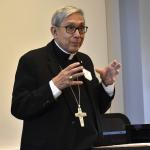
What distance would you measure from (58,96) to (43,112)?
10cm

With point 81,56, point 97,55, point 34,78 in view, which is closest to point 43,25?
point 97,55

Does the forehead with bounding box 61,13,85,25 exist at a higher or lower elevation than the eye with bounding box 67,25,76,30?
higher

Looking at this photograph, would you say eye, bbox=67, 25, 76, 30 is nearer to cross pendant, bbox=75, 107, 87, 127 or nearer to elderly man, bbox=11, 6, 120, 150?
elderly man, bbox=11, 6, 120, 150

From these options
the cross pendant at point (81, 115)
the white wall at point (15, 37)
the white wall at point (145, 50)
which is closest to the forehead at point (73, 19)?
the cross pendant at point (81, 115)

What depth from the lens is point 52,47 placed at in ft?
6.04

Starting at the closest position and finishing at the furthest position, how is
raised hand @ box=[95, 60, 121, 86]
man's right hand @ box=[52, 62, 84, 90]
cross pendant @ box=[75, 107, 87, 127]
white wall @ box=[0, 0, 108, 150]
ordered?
man's right hand @ box=[52, 62, 84, 90] < cross pendant @ box=[75, 107, 87, 127] < raised hand @ box=[95, 60, 121, 86] < white wall @ box=[0, 0, 108, 150]

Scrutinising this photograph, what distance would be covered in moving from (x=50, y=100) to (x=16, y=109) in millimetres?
169

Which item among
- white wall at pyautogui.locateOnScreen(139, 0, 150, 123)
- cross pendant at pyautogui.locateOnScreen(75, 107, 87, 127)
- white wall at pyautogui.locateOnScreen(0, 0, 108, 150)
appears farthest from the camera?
white wall at pyautogui.locateOnScreen(139, 0, 150, 123)

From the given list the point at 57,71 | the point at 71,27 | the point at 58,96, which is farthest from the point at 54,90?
the point at 71,27

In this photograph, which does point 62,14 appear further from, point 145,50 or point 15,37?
point 145,50

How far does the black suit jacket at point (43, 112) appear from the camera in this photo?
162 centimetres

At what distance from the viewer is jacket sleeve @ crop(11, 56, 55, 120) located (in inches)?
63.4

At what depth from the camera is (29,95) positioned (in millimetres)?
1637

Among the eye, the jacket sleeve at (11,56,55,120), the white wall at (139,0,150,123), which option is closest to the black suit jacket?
the jacket sleeve at (11,56,55,120)
